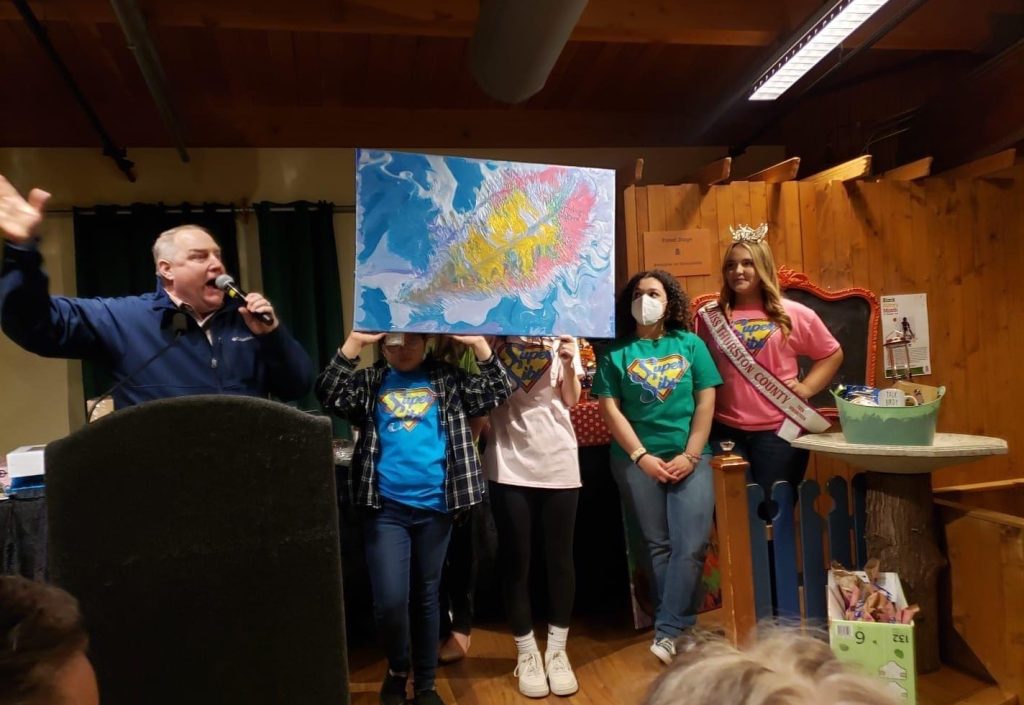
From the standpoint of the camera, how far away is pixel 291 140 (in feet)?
13.6

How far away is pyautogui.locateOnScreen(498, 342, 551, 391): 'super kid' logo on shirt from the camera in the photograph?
2.32 metres

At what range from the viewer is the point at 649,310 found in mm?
2455

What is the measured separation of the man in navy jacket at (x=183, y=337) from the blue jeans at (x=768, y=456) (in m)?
1.64

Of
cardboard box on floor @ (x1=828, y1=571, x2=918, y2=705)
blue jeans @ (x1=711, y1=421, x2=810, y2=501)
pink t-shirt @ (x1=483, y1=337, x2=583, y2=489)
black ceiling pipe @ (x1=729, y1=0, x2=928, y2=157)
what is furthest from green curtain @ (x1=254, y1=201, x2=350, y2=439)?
cardboard box on floor @ (x1=828, y1=571, x2=918, y2=705)

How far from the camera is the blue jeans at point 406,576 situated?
1.99 meters

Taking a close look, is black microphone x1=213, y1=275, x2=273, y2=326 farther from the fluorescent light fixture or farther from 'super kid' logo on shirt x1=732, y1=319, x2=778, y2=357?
the fluorescent light fixture

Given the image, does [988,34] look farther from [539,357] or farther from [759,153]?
[539,357]

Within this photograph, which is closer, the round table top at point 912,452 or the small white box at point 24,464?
the round table top at point 912,452

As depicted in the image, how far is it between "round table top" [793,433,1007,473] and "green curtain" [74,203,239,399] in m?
3.42

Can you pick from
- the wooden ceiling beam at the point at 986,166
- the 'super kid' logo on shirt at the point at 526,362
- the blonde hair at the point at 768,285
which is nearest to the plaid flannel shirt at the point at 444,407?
the 'super kid' logo on shirt at the point at 526,362

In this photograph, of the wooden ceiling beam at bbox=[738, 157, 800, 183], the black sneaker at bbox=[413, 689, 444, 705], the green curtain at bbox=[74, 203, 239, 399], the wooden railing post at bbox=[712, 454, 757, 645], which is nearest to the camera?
the wooden railing post at bbox=[712, 454, 757, 645]

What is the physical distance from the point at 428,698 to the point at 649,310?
4.66 feet

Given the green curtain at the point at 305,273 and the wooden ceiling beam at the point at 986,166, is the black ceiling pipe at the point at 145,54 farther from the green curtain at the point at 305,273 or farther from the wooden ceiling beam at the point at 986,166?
the wooden ceiling beam at the point at 986,166

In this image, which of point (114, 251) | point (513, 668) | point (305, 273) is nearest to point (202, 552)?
point (513, 668)
